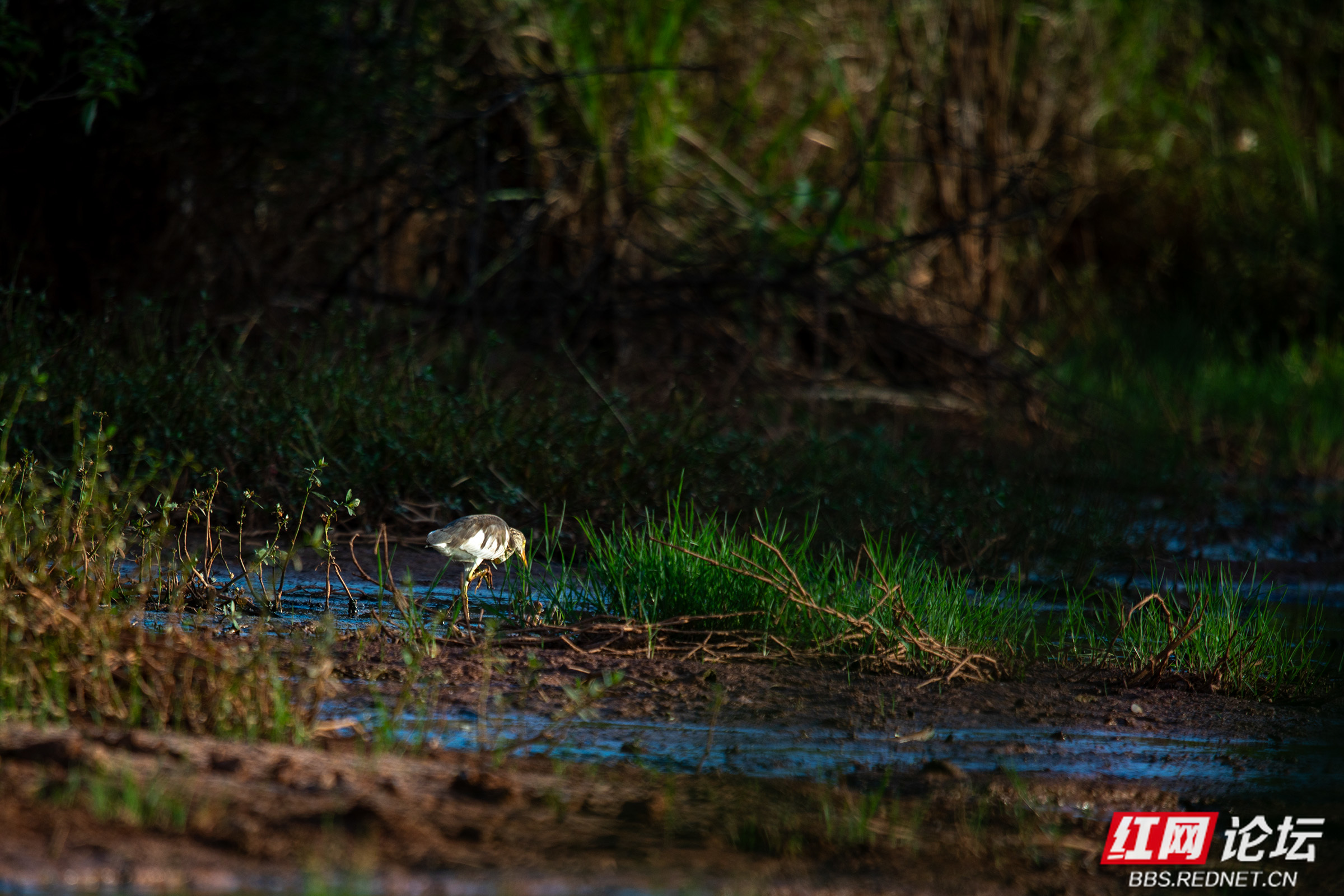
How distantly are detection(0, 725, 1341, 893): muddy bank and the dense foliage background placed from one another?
235cm

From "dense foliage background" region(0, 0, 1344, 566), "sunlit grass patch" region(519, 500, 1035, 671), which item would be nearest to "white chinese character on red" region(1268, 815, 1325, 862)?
"sunlit grass patch" region(519, 500, 1035, 671)

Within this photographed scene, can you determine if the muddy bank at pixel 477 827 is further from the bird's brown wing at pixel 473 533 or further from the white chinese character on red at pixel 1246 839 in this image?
the bird's brown wing at pixel 473 533

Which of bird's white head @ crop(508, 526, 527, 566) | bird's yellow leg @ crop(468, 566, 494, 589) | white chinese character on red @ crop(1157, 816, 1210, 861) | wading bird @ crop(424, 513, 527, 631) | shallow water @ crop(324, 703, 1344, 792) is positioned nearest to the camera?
white chinese character on red @ crop(1157, 816, 1210, 861)

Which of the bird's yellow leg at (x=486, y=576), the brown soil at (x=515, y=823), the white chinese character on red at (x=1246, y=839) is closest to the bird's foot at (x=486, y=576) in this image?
the bird's yellow leg at (x=486, y=576)

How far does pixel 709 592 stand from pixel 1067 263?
38.6 ft

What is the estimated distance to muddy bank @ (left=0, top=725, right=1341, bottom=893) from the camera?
8.96 feet

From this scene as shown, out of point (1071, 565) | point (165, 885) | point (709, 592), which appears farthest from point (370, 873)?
point (1071, 565)

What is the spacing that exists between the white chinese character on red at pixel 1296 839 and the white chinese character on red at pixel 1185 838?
5.2 inches

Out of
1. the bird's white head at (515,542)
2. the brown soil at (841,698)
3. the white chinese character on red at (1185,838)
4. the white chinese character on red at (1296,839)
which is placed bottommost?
the brown soil at (841,698)

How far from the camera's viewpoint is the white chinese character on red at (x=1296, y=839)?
3.53 meters

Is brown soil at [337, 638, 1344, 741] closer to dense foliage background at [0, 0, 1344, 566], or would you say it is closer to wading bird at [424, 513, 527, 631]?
wading bird at [424, 513, 527, 631]

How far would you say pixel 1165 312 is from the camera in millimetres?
13750

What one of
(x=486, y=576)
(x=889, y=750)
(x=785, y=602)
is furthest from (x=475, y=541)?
(x=889, y=750)

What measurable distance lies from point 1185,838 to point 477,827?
1.70m
